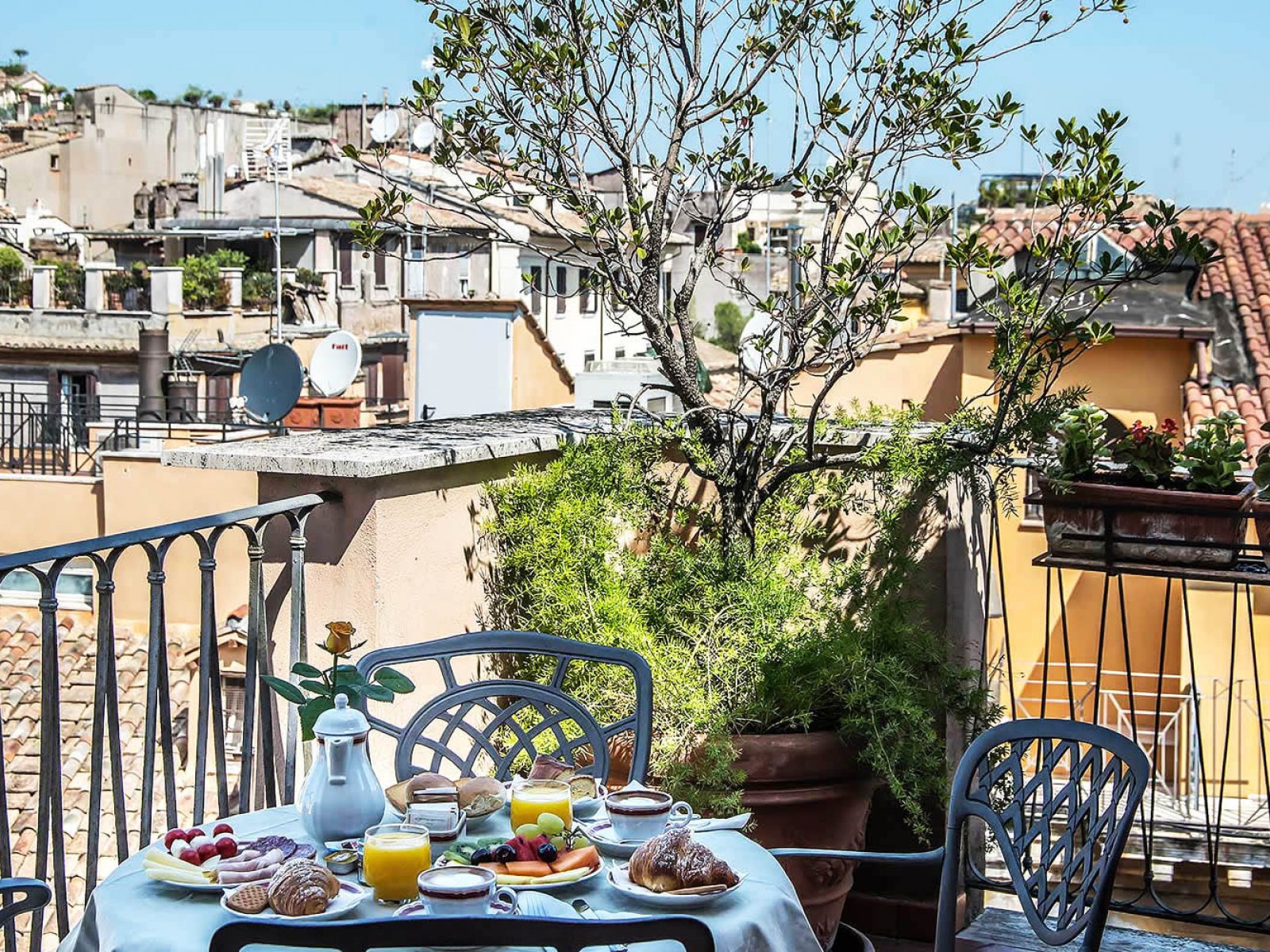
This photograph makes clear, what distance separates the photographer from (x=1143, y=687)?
14.0m

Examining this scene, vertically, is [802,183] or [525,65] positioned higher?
[525,65]

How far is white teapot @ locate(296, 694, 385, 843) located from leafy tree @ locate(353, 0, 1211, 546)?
6.32ft

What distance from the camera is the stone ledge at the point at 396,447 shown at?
3465mm

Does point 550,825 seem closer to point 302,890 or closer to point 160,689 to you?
point 302,890

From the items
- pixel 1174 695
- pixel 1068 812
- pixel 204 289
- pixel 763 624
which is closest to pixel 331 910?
pixel 1068 812

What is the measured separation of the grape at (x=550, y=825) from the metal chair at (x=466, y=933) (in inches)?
25.5

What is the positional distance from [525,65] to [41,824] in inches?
92.5

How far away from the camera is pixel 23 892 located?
7.85 feet

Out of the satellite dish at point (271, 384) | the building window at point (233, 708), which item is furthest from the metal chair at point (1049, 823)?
the satellite dish at point (271, 384)

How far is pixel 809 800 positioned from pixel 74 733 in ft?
39.5

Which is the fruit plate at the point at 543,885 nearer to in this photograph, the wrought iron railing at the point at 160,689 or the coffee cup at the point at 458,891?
the coffee cup at the point at 458,891

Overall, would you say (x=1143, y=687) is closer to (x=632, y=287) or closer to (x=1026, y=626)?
(x=1026, y=626)

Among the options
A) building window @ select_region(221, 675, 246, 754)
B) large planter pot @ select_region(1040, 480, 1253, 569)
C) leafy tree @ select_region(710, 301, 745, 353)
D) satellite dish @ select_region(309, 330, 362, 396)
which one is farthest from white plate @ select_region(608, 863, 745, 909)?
leafy tree @ select_region(710, 301, 745, 353)

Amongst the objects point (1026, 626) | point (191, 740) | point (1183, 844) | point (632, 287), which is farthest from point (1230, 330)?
point (632, 287)
